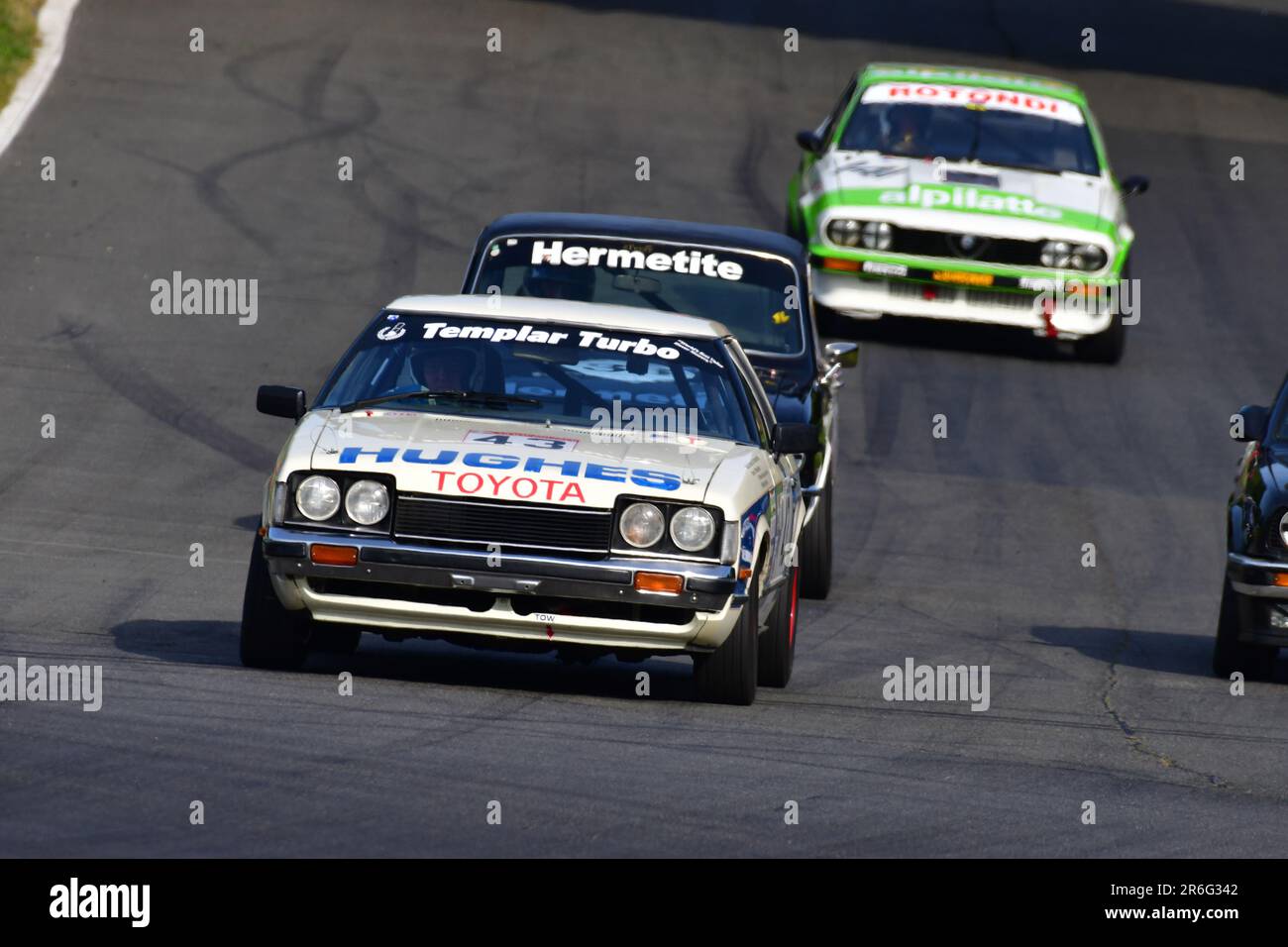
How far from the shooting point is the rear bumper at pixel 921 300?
58.3 feet

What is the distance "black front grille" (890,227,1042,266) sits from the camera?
691 inches

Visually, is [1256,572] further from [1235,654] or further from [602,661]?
[602,661]

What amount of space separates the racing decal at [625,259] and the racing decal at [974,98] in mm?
6281

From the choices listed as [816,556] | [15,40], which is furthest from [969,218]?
[15,40]

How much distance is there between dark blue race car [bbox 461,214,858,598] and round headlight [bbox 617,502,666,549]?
425 centimetres

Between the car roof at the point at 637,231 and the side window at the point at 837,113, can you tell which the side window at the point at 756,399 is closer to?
the car roof at the point at 637,231

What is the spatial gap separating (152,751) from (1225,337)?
13.9 meters

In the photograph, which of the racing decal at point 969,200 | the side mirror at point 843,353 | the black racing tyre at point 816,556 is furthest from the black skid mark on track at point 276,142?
the black racing tyre at point 816,556

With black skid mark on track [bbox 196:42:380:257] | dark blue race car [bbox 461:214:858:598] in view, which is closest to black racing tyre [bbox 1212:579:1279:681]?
dark blue race car [bbox 461:214:858:598]

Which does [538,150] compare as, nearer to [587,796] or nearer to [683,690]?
[683,690]

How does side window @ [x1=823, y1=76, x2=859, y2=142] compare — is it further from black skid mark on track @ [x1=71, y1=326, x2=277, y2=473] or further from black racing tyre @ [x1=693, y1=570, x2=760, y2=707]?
black racing tyre @ [x1=693, y1=570, x2=760, y2=707]

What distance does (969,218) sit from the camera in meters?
17.5

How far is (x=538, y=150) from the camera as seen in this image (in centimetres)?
2236
